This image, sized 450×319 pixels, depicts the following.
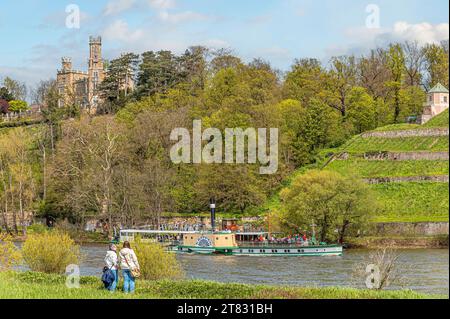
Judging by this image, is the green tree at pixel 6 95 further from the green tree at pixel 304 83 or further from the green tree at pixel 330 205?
the green tree at pixel 330 205

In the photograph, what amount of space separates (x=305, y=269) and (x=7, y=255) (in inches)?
841

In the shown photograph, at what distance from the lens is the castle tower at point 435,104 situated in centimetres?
8500

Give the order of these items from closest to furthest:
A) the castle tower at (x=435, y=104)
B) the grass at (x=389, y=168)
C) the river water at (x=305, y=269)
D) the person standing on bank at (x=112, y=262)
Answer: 1. the person standing on bank at (x=112, y=262)
2. the river water at (x=305, y=269)
3. the grass at (x=389, y=168)
4. the castle tower at (x=435, y=104)

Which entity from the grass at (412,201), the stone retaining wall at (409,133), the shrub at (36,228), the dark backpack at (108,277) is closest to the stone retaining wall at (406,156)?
the stone retaining wall at (409,133)

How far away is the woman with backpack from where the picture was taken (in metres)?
20.9

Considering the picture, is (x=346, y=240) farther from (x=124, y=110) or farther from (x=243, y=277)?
(x=124, y=110)

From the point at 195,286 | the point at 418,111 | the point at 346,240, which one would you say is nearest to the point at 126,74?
the point at 418,111

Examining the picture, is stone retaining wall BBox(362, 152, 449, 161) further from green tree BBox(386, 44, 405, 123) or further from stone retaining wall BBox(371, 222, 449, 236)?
green tree BBox(386, 44, 405, 123)

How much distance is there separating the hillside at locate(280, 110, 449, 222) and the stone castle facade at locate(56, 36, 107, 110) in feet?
185

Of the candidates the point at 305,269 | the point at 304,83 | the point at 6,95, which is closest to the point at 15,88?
the point at 6,95

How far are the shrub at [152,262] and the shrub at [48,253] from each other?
10.1ft

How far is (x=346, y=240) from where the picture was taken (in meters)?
60.8

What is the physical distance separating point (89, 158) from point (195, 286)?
6114 cm

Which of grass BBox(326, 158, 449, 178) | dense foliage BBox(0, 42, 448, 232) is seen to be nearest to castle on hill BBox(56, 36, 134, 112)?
dense foliage BBox(0, 42, 448, 232)
